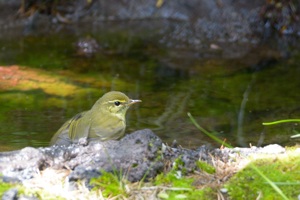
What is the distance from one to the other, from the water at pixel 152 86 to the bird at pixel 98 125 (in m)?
0.72

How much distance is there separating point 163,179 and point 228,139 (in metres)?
2.61

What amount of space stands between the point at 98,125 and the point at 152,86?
2.79 metres

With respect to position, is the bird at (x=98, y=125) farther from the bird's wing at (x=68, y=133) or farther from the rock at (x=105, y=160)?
the rock at (x=105, y=160)

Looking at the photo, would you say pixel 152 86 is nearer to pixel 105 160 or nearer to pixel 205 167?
pixel 205 167

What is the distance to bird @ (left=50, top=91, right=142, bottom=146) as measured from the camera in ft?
19.0

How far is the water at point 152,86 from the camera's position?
7098 millimetres

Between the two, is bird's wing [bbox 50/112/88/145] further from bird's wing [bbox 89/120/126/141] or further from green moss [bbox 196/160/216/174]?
green moss [bbox 196/160/216/174]

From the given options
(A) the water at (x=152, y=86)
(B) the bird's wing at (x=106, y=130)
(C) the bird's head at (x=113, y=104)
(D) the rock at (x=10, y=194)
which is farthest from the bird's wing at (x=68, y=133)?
(D) the rock at (x=10, y=194)

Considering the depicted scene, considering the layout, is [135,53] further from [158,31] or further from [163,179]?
[163,179]

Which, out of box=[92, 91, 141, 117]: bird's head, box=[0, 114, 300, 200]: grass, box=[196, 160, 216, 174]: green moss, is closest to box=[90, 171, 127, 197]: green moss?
box=[0, 114, 300, 200]: grass

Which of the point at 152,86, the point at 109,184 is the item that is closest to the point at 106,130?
the point at 109,184

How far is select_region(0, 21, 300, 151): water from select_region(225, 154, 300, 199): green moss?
7.04ft

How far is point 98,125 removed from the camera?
5.89 m

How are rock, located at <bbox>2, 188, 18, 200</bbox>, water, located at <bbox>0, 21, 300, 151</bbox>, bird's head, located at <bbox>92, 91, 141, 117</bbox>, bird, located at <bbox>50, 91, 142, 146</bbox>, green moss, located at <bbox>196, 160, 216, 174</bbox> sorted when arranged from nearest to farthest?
rock, located at <bbox>2, 188, 18, 200</bbox>, green moss, located at <bbox>196, 160, 216, 174</bbox>, bird, located at <bbox>50, 91, 142, 146</bbox>, bird's head, located at <bbox>92, 91, 141, 117</bbox>, water, located at <bbox>0, 21, 300, 151</bbox>
